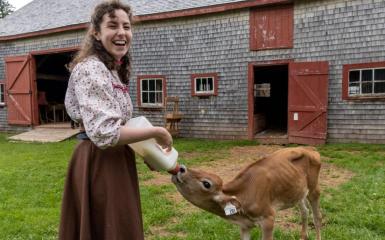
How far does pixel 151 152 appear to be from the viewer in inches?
80.7

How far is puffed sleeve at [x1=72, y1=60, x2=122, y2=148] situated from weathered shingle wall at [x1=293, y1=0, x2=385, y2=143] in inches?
366

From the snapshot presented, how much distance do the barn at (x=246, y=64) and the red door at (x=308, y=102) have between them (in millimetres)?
28

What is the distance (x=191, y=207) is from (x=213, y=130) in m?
7.04

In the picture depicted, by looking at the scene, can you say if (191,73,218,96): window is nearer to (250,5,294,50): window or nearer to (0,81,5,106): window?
(250,5,294,50): window

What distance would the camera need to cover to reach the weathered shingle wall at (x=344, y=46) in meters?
9.55

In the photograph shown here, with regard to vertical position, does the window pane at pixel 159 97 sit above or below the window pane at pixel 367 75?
below

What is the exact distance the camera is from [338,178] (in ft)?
21.4

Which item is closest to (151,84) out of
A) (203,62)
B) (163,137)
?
(203,62)

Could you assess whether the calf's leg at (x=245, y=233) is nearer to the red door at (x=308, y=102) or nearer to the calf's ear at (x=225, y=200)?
the calf's ear at (x=225, y=200)

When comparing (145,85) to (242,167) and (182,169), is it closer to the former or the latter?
(242,167)

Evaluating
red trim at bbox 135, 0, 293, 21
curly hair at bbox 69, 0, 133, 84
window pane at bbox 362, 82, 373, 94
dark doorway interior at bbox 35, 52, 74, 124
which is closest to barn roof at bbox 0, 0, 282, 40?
red trim at bbox 135, 0, 293, 21

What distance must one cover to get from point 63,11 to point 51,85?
4458 millimetres

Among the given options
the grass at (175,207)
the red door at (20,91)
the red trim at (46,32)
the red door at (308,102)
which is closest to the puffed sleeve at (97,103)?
the grass at (175,207)

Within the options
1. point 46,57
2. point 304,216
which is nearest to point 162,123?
point 46,57
